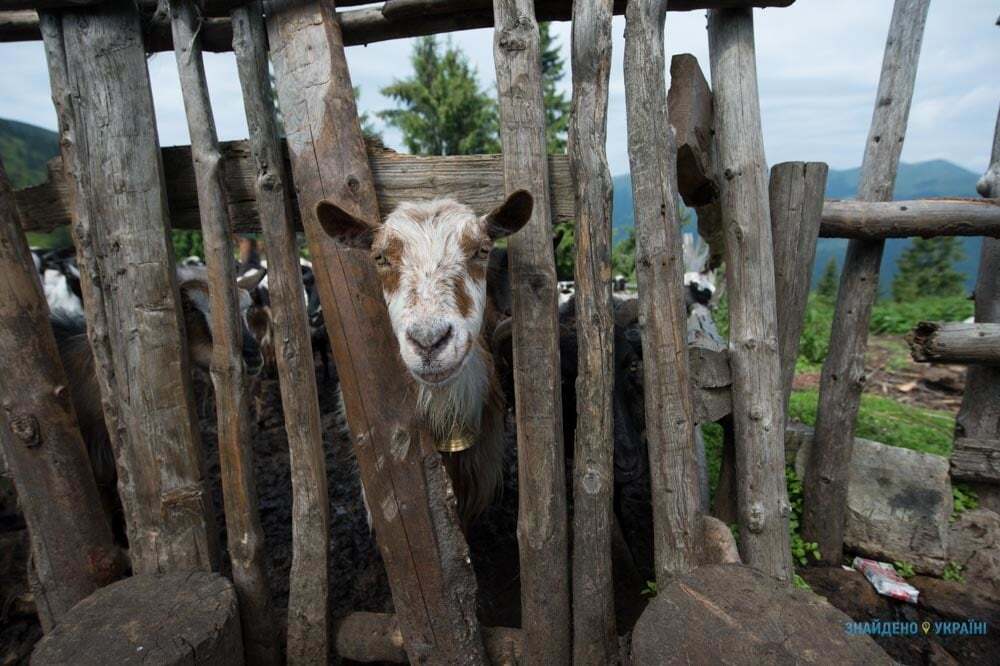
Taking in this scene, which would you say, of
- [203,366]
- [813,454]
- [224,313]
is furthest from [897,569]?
[203,366]

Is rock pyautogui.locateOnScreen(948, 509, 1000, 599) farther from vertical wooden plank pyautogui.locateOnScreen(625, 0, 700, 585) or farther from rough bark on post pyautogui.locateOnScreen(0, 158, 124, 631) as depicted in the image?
rough bark on post pyautogui.locateOnScreen(0, 158, 124, 631)

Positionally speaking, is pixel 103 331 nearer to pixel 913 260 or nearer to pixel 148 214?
pixel 148 214

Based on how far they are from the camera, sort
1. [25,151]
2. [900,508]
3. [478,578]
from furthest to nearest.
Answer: [25,151] < [478,578] < [900,508]

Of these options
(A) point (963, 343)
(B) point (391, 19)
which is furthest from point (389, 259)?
(A) point (963, 343)

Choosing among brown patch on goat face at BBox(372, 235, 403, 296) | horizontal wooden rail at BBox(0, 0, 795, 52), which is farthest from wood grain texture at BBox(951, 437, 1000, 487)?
brown patch on goat face at BBox(372, 235, 403, 296)

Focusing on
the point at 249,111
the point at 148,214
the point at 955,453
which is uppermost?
the point at 249,111

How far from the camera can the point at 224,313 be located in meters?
2.32

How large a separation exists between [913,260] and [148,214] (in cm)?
2128

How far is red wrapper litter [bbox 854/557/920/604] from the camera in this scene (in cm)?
301

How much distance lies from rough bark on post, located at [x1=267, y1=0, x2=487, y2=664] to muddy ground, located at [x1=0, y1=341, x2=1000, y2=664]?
0.57 m

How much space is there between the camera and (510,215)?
2.04m

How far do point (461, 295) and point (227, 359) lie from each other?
117 centimetres

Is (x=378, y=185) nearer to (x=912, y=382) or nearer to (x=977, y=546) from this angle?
(x=977, y=546)

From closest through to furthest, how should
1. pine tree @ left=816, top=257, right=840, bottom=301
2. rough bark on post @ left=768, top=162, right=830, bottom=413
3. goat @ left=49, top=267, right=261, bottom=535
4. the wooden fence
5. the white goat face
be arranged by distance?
the white goat face → the wooden fence → rough bark on post @ left=768, top=162, right=830, bottom=413 → goat @ left=49, top=267, right=261, bottom=535 → pine tree @ left=816, top=257, right=840, bottom=301
